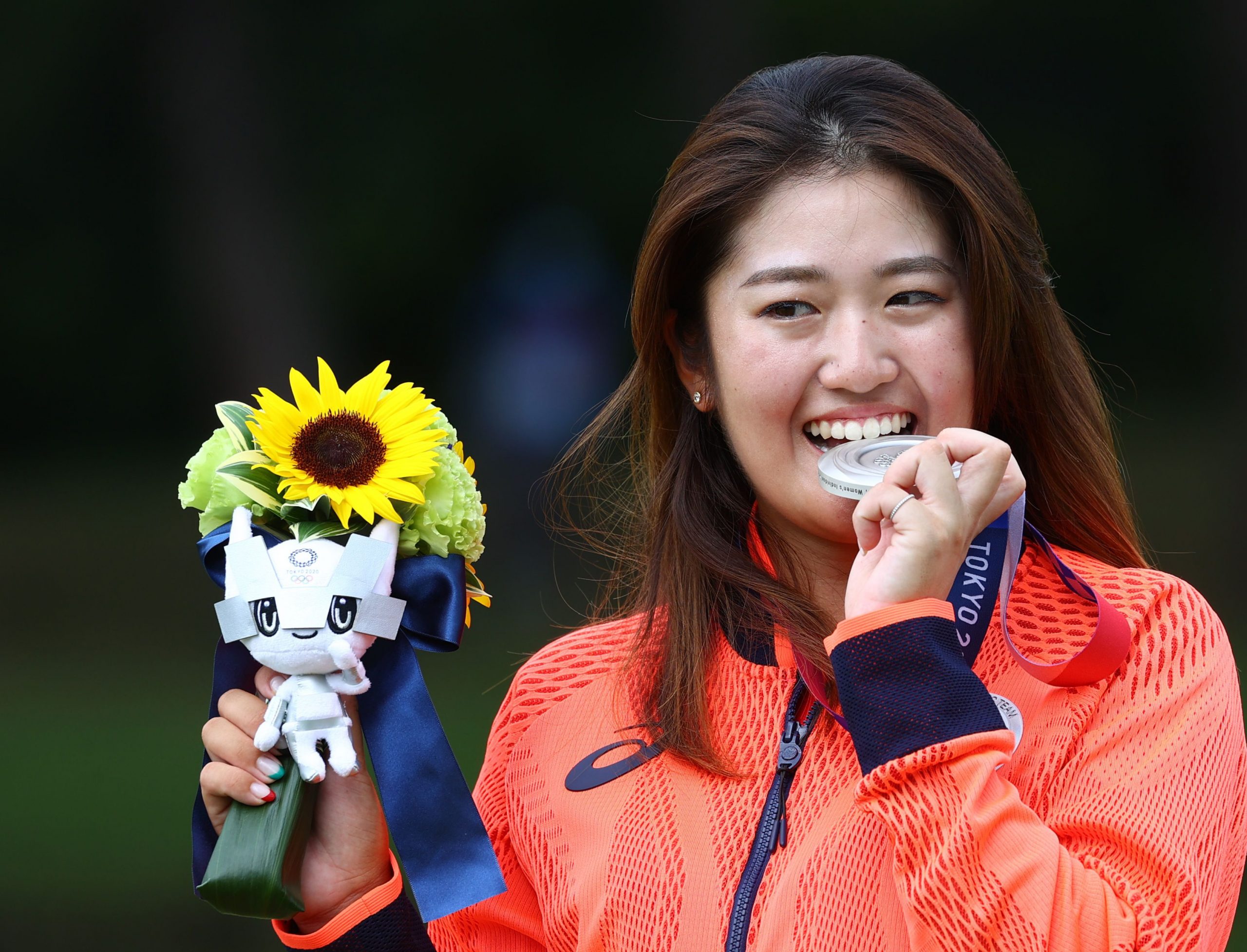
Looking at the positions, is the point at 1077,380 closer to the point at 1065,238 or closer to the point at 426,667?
the point at 426,667

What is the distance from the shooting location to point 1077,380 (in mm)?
2102

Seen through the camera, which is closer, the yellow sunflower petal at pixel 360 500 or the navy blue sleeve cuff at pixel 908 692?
the navy blue sleeve cuff at pixel 908 692

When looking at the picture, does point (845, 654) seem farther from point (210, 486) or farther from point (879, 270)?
point (210, 486)

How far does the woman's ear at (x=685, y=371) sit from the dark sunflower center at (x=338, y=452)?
0.56 m

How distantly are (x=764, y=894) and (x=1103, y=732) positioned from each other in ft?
1.46

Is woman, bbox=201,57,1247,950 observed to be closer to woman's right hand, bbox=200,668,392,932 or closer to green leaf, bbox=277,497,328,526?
woman's right hand, bbox=200,668,392,932

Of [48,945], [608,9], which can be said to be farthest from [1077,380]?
[608,9]

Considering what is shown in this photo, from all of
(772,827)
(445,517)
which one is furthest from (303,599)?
(772,827)

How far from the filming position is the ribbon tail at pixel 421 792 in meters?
1.84

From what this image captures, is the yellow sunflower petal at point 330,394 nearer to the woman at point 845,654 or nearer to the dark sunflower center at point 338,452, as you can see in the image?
the dark sunflower center at point 338,452

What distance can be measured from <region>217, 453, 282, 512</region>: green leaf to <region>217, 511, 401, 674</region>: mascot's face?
0.05 metres

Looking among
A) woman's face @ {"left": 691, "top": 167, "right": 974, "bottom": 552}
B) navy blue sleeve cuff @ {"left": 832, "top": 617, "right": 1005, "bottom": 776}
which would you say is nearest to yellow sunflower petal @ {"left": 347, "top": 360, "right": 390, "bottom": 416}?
woman's face @ {"left": 691, "top": 167, "right": 974, "bottom": 552}

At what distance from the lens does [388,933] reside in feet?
6.36

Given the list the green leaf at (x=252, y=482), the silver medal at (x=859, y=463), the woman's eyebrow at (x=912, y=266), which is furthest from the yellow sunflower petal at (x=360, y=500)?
the woman's eyebrow at (x=912, y=266)
